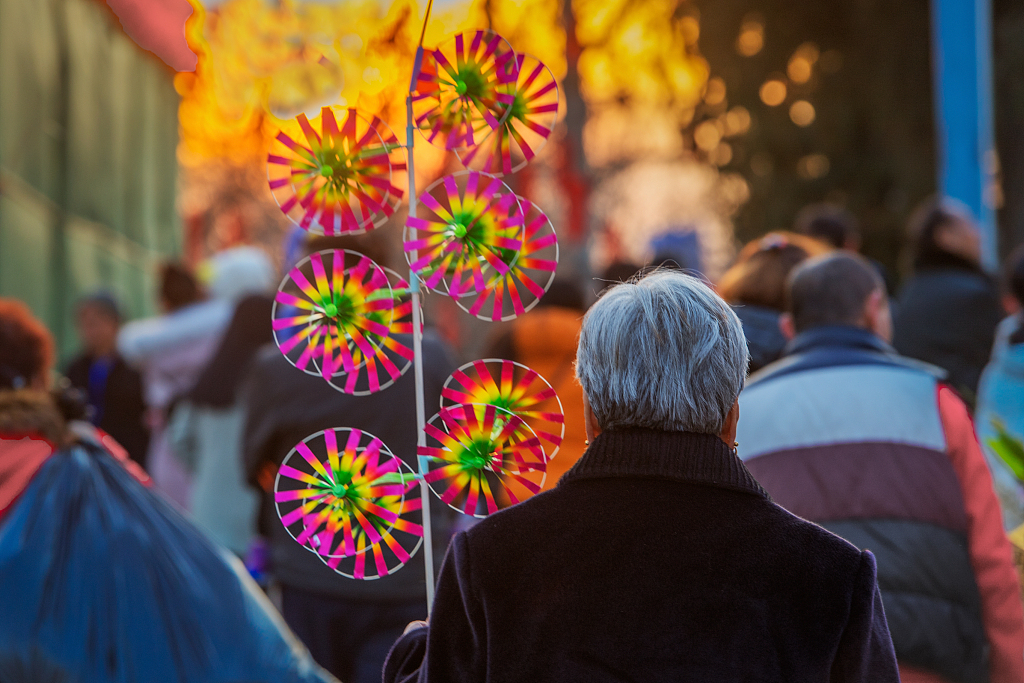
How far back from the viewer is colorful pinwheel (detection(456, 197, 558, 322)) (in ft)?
5.02

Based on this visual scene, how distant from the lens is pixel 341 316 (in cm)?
160

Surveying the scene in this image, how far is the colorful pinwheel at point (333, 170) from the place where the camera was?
5.24 ft

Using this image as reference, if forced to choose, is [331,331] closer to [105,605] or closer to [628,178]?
[105,605]

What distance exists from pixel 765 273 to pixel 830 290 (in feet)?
1.76

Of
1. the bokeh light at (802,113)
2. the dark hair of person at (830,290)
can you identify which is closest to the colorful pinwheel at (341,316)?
the dark hair of person at (830,290)

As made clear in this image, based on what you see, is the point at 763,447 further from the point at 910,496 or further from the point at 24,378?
the point at 24,378

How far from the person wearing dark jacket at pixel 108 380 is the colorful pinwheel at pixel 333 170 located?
3.29 metres

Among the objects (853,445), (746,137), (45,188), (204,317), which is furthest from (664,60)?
(853,445)

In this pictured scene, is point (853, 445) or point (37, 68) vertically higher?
point (37, 68)

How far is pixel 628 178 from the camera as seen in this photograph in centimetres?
1845

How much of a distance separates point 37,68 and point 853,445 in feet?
20.7

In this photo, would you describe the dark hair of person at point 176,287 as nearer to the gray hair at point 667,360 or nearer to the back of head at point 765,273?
the back of head at point 765,273

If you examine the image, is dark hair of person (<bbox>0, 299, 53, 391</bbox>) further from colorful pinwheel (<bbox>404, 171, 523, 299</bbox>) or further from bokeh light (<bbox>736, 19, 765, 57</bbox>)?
bokeh light (<bbox>736, 19, 765, 57</bbox>)

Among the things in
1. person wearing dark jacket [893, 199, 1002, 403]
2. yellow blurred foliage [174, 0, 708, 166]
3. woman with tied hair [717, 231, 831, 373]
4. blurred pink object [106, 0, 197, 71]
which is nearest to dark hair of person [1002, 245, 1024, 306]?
person wearing dark jacket [893, 199, 1002, 403]
